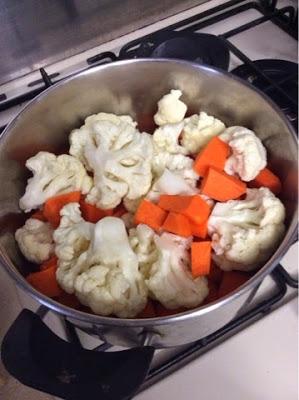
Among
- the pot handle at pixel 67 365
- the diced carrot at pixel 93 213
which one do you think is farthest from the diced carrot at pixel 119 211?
the pot handle at pixel 67 365

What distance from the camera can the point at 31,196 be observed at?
0.73 meters

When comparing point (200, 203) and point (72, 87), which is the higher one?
point (72, 87)

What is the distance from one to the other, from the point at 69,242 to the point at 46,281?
61mm

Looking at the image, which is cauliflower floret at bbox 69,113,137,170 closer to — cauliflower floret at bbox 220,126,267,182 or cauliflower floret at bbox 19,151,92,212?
cauliflower floret at bbox 19,151,92,212

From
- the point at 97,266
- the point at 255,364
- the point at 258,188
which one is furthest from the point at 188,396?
the point at 258,188

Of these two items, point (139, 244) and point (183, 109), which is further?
point (183, 109)

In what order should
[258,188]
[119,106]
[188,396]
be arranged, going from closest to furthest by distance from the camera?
[188,396] < [258,188] < [119,106]

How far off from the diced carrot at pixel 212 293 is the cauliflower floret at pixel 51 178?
0.25 meters

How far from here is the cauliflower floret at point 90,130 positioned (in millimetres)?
756

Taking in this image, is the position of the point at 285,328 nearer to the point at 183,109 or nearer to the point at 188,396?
the point at 188,396

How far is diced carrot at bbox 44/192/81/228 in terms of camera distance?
A: 723mm

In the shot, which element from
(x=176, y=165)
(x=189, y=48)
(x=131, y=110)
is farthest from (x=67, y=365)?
(x=189, y=48)

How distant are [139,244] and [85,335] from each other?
15 centimetres

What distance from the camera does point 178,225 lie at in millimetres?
649
